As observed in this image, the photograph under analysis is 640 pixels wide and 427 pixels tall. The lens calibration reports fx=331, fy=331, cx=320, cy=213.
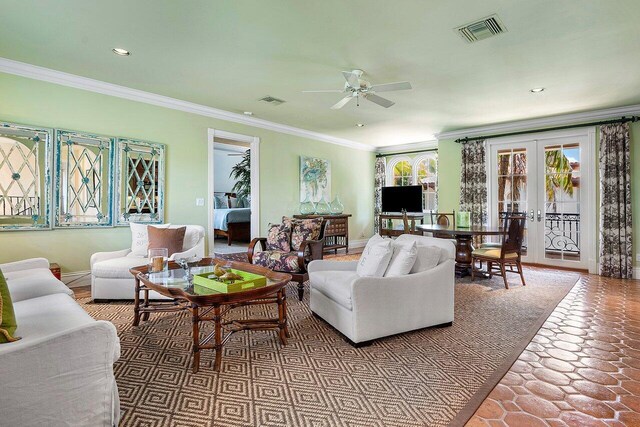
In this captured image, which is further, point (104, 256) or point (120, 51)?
point (104, 256)

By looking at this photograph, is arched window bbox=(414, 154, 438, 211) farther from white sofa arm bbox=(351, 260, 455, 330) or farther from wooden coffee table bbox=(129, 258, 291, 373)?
wooden coffee table bbox=(129, 258, 291, 373)

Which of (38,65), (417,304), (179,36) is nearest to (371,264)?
(417,304)

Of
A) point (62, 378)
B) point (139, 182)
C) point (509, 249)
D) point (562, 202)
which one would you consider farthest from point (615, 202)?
point (139, 182)

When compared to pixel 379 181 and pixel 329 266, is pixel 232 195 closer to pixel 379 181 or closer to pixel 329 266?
pixel 379 181

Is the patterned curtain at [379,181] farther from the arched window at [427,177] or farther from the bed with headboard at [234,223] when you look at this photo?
the bed with headboard at [234,223]

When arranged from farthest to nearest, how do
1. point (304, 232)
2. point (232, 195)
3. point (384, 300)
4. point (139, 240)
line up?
point (232, 195) → point (304, 232) → point (139, 240) → point (384, 300)

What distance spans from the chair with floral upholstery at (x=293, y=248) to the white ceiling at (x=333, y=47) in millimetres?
1787

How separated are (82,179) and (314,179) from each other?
4.06 m

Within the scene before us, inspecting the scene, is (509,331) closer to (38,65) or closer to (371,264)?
(371,264)

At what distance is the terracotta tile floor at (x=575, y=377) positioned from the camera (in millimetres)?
1729

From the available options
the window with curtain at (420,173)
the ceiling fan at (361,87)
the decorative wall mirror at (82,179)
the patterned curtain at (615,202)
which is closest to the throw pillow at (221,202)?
the window with curtain at (420,173)

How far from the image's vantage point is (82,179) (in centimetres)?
408

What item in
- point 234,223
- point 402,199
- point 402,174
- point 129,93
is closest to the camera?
point 129,93

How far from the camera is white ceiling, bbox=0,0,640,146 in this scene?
257 cm
